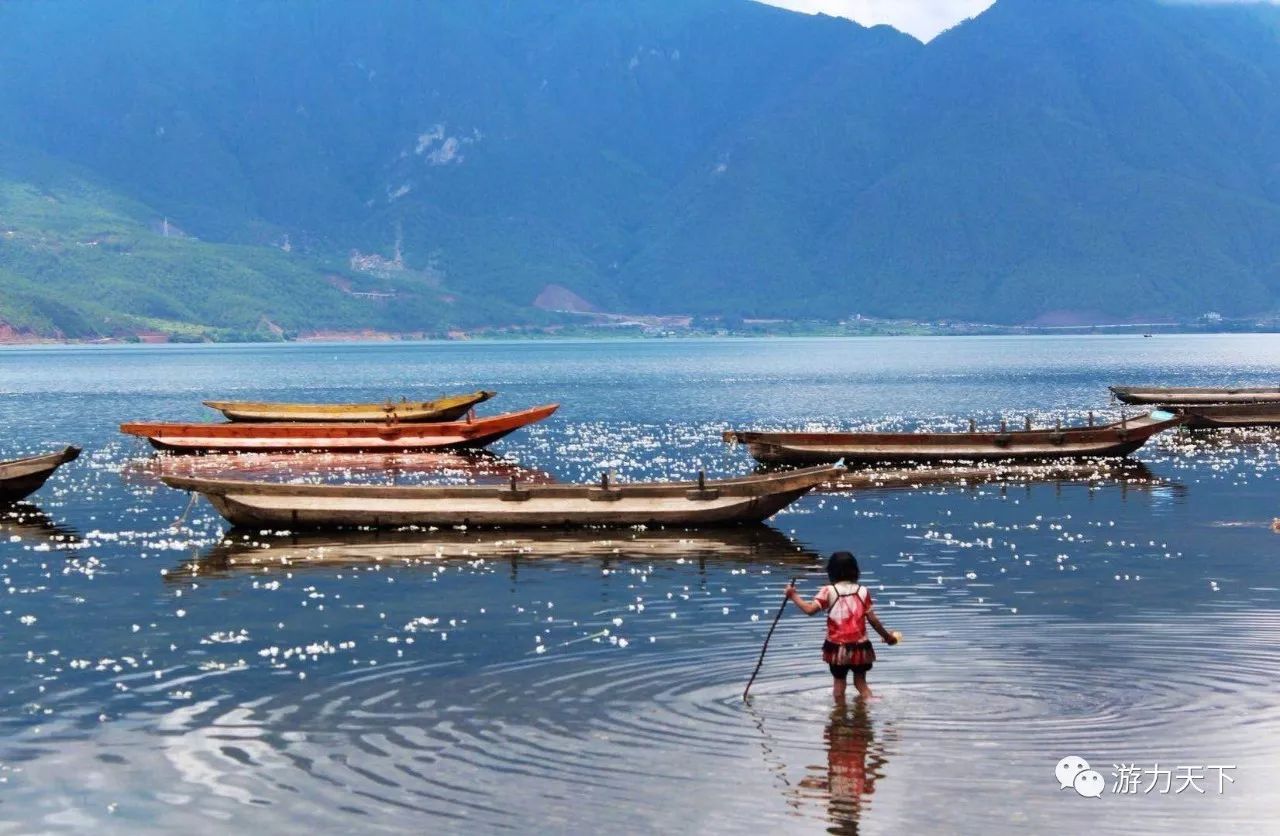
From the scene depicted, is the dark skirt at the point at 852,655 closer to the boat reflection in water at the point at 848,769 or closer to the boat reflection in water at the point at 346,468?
the boat reflection in water at the point at 848,769

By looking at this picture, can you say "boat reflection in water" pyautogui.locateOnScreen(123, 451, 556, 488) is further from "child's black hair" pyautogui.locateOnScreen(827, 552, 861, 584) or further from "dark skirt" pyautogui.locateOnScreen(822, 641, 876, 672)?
"child's black hair" pyautogui.locateOnScreen(827, 552, 861, 584)

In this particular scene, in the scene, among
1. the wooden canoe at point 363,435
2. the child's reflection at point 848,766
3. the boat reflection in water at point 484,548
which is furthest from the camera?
the wooden canoe at point 363,435

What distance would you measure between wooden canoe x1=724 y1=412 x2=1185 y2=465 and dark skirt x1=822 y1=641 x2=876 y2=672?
39881 mm

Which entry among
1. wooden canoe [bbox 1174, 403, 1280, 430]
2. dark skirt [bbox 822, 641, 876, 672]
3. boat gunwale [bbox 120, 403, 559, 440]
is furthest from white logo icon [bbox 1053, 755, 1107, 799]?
wooden canoe [bbox 1174, 403, 1280, 430]

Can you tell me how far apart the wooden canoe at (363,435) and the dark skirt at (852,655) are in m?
50.7

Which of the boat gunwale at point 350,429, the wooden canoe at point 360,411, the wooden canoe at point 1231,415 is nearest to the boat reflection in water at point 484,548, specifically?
the boat gunwale at point 350,429

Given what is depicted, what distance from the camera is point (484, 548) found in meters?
42.2

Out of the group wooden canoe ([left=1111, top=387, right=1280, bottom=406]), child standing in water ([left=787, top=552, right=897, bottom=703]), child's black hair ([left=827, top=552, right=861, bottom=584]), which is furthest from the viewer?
wooden canoe ([left=1111, top=387, right=1280, bottom=406])

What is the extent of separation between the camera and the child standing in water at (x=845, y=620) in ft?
76.6

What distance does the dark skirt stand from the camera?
24.1 meters

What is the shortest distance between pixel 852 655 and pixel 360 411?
63.4 m

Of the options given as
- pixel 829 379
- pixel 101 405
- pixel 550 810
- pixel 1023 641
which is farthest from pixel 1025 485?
pixel 829 379

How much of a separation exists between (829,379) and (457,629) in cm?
16096

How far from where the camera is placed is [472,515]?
146 ft
